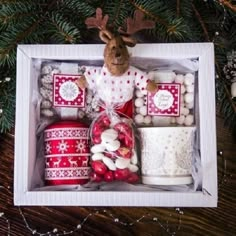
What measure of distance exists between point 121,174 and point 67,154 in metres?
0.09

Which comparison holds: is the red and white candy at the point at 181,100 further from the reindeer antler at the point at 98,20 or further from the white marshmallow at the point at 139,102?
the reindeer antler at the point at 98,20

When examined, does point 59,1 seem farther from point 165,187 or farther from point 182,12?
point 165,187

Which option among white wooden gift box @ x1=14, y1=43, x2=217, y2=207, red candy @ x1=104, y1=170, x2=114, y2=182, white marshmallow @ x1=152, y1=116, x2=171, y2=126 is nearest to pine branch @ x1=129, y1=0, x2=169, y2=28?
white wooden gift box @ x1=14, y1=43, x2=217, y2=207

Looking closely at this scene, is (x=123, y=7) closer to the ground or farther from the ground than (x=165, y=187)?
farther from the ground

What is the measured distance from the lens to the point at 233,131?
78cm

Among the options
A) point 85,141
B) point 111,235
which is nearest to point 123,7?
point 85,141

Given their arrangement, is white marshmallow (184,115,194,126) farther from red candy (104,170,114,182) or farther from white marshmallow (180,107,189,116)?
red candy (104,170,114,182)

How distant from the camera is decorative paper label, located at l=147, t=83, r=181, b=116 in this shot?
2.33 feet

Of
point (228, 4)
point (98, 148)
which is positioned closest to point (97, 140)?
point (98, 148)

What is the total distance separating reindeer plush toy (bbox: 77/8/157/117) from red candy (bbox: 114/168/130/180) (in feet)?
0.30

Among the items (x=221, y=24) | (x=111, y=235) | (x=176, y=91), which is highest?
(x=221, y=24)

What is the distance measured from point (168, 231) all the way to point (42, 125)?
29 centimetres

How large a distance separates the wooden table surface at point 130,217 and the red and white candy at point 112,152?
0.11m

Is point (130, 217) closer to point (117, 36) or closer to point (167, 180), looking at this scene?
point (167, 180)
